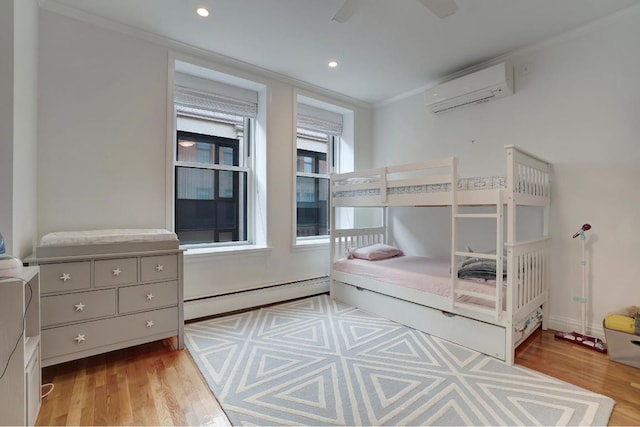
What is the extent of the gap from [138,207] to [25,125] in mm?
916

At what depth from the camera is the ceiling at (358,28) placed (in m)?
2.21

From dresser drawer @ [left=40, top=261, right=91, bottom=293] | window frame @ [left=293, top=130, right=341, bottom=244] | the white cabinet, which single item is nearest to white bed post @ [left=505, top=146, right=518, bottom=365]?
window frame @ [left=293, top=130, right=341, bottom=244]

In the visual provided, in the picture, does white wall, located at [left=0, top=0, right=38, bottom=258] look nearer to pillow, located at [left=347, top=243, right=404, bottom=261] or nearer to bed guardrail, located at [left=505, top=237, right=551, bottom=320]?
pillow, located at [left=347, top=243, right=404, bottom=261]

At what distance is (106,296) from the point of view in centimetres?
200

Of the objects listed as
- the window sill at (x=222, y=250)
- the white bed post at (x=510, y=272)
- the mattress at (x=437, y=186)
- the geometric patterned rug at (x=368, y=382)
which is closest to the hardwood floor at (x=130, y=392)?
the geometric patterned rug at (x=368, y=382)

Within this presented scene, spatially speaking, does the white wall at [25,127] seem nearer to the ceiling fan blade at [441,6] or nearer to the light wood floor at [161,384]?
the light wood floor at [161,384]

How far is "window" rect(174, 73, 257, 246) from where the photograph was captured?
10.1 feet

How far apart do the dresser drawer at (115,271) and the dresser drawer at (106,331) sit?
0.81 feet

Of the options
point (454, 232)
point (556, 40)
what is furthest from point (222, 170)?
point (556, 40)

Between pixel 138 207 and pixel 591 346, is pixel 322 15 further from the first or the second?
pixel 591 346

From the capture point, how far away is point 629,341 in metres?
2.01

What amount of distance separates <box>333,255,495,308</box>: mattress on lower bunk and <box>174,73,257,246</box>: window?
1321mm

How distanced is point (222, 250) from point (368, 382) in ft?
6.35

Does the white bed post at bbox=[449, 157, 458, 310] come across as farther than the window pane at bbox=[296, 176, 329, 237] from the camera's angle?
No
